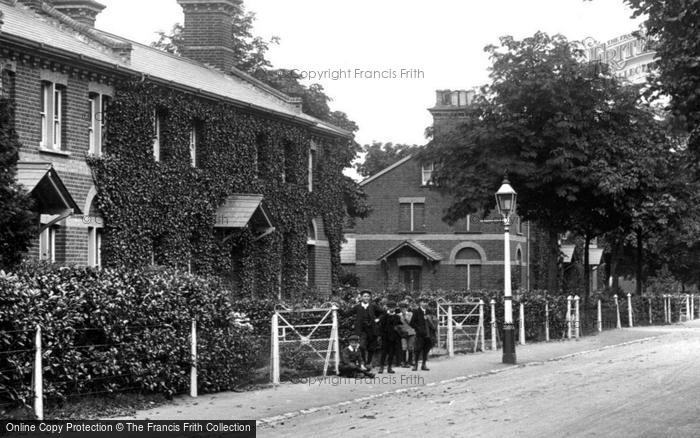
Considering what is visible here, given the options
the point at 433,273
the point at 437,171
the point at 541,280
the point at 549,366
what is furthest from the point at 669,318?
the point at 549,366

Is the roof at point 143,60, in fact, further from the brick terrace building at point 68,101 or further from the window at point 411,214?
the window at point 411,214

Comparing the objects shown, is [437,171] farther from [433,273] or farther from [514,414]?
[514,414]

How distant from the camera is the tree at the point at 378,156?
8750 cm

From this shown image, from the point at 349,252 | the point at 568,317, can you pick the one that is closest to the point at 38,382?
the point at 568,317

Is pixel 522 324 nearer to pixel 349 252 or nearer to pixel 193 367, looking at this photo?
pixel 193 367

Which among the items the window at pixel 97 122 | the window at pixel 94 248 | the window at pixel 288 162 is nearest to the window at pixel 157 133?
the window at pixel 97 122

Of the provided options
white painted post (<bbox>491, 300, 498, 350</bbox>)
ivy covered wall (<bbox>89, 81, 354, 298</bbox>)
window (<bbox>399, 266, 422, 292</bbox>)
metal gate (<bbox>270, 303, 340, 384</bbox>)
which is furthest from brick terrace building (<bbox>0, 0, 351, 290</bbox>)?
window (<bbox>399, 266, 422, 292</bbox>)

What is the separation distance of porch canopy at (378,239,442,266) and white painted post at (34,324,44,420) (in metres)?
45.5

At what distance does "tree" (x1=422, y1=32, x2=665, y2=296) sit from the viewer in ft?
130

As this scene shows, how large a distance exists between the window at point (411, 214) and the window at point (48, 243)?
116 ft

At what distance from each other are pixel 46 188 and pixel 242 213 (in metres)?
10.5

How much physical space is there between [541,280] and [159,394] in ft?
148

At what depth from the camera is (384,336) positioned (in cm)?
2355

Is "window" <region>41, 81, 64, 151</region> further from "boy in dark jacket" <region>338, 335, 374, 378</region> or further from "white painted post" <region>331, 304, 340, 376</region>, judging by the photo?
"boy in dark jacket" <region>338, 335, 374, 378</region>
